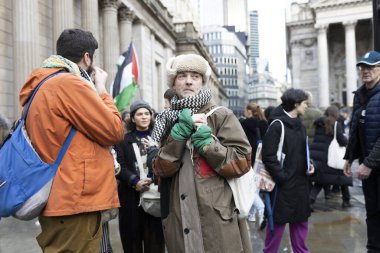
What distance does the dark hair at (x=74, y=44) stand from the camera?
9.59ft

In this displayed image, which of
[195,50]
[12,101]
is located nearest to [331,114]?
[12,101]

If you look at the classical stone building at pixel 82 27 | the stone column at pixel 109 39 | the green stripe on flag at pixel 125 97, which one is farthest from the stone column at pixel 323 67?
the green stripe on flag at pixel 125 97

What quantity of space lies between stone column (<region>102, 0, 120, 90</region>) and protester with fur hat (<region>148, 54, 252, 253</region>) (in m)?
16.7

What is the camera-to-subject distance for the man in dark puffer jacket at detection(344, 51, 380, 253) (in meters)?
4.36

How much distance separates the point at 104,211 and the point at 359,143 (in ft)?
10.9

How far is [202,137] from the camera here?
279 cm

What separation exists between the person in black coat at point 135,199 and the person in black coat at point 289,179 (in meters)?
1.39

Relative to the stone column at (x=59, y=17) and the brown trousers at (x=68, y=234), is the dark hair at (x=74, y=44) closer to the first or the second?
the brown trousers at (x=68, y=234)

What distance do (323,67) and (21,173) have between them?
174 ft

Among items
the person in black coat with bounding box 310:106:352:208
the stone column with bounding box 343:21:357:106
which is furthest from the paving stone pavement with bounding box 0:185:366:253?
the stone column with bounding box 343:21:357:106

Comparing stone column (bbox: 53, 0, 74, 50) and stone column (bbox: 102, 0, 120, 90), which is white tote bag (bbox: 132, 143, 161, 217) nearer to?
stone column (bbox: 53, 0, 74, 50)

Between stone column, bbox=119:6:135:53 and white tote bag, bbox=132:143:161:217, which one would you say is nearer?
white tote bag, bbox=132:143:161:217

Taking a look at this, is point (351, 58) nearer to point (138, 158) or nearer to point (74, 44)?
point (138, 158)

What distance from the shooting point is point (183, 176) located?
2949 millimetres
